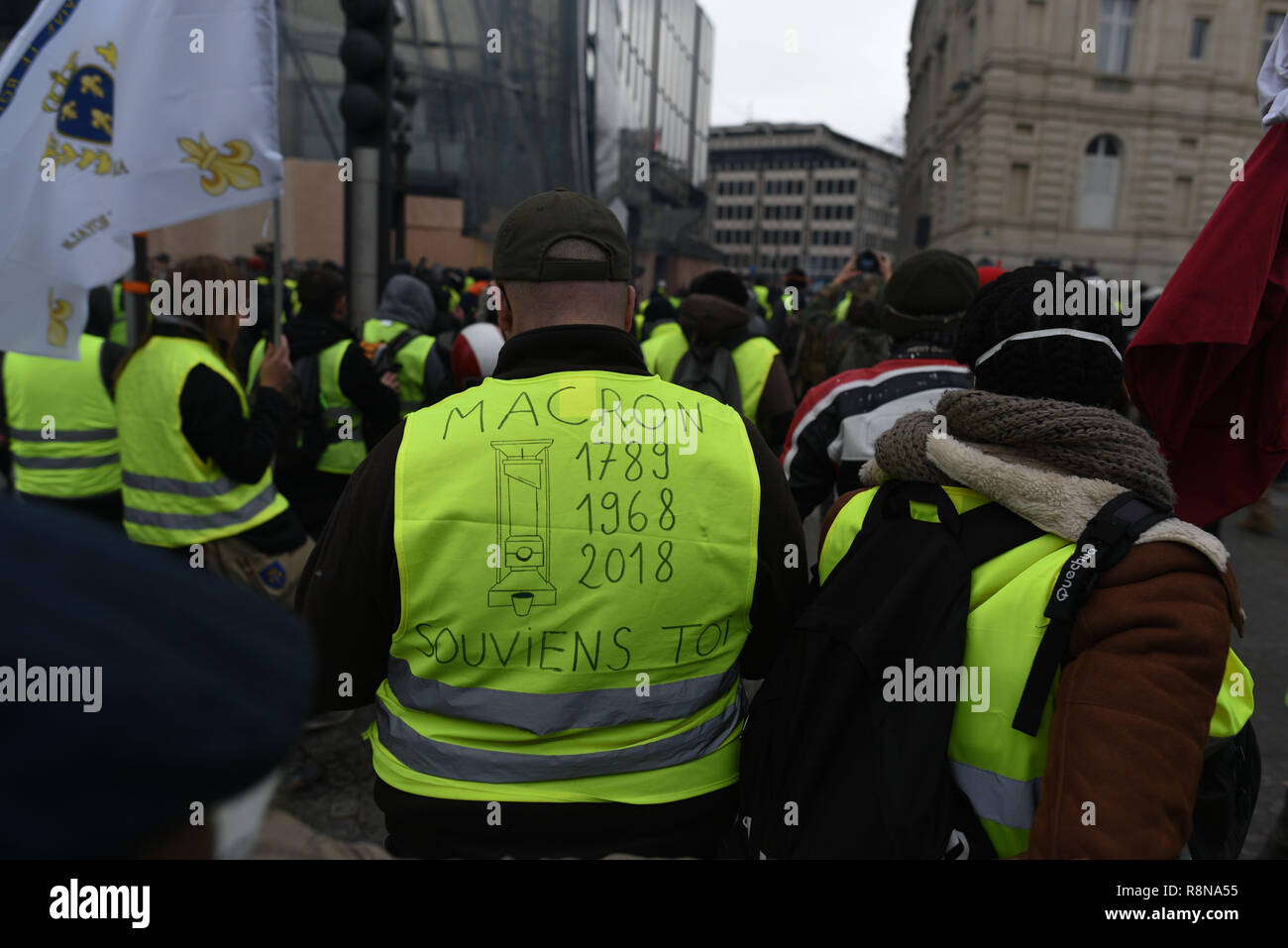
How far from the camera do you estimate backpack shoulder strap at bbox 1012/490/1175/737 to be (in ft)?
4.88

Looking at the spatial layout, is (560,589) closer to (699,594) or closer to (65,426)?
(699,594)

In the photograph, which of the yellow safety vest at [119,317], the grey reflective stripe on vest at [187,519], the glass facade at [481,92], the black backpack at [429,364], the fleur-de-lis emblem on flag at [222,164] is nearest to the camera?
the grey reflective stripe on vest at [187,519]

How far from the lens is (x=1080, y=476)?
1.62 m

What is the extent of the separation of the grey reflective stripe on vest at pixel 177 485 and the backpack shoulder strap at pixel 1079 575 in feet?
9.97

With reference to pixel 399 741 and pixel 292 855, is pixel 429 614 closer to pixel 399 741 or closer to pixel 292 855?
pixel 399 741

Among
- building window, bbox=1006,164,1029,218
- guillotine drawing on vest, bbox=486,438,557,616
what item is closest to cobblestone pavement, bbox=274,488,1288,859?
guillotine drawing on vest, bbox=486,438,557,616

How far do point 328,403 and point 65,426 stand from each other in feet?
3.66

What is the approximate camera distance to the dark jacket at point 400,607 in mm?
1791

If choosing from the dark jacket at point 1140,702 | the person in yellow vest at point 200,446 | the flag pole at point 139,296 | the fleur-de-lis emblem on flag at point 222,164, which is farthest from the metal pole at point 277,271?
the dark jacket at point 1140,702

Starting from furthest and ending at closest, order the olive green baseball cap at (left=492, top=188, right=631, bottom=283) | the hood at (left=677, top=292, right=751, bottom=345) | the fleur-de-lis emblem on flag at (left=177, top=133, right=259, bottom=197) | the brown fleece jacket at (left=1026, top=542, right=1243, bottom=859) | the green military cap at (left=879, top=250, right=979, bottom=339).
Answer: the hood at (left=677, top=292, right=751, bottom=345)
the fleur-de-lis emblem on flag at (left=177, top=133, right=259, bottom=197)
the green military cap at (left=879, top=250, right=979, bottom=339)
the olive green baseball cap at (left=492, top=188, right=631, bottom=283)
the brown fleece jacket at (left=1026, top=542, right=1243, bottom=859)

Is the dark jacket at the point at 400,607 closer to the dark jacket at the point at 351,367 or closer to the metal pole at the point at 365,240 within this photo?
the dark jacket at the point at 351,367

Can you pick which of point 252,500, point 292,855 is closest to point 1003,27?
point 252,500

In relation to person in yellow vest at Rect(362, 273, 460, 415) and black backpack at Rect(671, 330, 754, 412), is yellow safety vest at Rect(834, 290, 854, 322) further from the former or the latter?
person in yellow vest at Rect(362, 273, 460, 415)

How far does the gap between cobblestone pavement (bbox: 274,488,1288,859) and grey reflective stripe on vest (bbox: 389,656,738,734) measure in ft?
3.24
